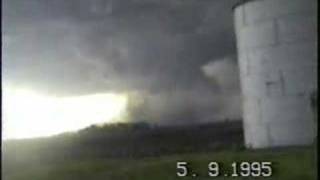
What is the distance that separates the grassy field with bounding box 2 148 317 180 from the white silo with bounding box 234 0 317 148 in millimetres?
1099

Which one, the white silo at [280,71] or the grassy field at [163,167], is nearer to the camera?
the grassy field at [163,167]

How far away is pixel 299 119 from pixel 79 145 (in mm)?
10303

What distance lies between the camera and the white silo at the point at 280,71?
16.7 metres

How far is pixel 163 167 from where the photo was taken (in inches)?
606

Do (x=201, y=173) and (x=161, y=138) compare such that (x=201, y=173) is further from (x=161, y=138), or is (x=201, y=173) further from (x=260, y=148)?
(x=161, y=138)

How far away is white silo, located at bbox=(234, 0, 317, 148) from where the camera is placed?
1669cm

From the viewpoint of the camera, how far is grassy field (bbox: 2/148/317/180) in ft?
46.3

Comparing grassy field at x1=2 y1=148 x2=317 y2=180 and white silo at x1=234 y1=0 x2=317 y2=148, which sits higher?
white silo at x1=234 y1=0 x2=317 y2=148

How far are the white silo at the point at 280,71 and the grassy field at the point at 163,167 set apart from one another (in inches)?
43.2

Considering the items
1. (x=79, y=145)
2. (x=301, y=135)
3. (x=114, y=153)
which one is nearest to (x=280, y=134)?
(x=301, y=135)

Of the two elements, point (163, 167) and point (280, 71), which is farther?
point (280, 71)

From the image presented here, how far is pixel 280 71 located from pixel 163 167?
15.8ft

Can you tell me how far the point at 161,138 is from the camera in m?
23.3

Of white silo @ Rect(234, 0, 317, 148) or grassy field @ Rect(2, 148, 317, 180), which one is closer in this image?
grassy field @ Rect(2, 148, 317, 180)
